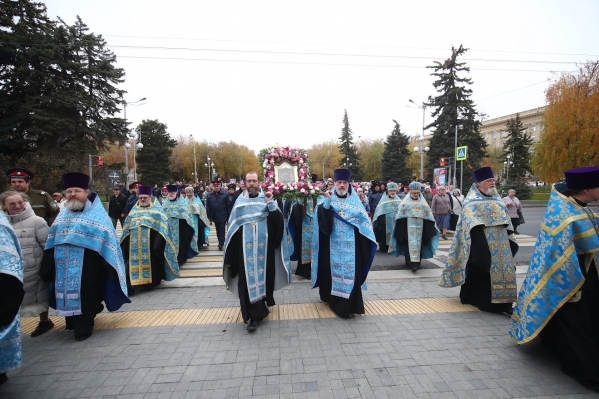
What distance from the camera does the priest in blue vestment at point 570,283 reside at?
315cm

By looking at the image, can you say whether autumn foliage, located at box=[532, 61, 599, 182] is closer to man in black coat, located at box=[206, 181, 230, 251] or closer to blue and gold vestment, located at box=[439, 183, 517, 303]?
blue and gold vestment, located at box=[439, 183, 517, 303]

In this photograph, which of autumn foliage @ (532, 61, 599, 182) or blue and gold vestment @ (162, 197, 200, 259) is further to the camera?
autumn foliage @ (532, 61, 599, 182)

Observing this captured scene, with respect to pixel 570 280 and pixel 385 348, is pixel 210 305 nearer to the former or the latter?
pixel 385 348

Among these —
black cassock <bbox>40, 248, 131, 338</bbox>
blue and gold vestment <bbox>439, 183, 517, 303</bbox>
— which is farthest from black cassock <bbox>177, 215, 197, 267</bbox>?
blue and gold vestment <bbox>439, 183, 517, 303</bbox>

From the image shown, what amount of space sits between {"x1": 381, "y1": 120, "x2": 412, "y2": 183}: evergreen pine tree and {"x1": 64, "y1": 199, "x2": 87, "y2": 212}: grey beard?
3752 cm

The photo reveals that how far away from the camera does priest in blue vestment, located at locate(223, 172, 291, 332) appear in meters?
4.60

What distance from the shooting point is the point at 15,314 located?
9.95 feet

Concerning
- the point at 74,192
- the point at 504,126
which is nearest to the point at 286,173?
the point at 74,192

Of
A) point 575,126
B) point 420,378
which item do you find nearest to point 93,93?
point 420,378

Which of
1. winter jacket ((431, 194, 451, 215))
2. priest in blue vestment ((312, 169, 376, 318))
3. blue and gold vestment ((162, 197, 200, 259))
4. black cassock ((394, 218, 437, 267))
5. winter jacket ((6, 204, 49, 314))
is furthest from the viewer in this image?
winter jacket ((431, 194, 451, 215))

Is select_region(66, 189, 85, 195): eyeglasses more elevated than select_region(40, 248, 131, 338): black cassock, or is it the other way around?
select_region(66, 189, 85, 195): eyeglasses

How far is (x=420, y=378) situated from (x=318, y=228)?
103 inches

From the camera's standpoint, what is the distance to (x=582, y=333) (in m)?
3.15

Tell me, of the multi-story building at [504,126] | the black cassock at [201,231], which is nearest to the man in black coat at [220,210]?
the black cassock at [201,231]
